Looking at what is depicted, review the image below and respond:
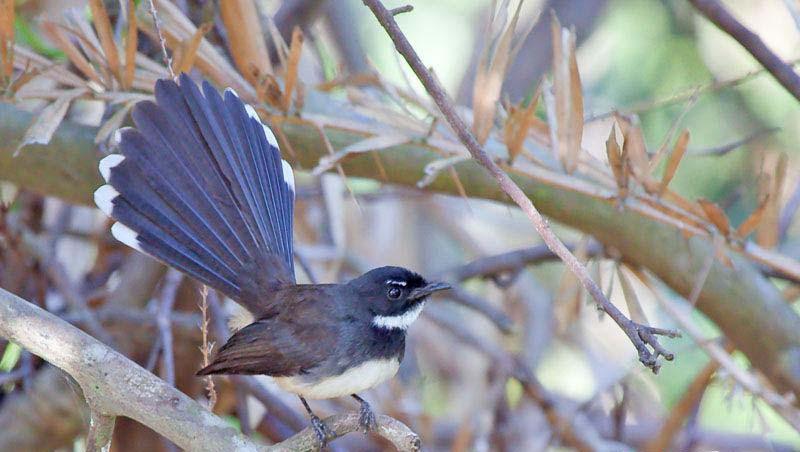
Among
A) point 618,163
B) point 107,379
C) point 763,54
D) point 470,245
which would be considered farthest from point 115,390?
point 470,245

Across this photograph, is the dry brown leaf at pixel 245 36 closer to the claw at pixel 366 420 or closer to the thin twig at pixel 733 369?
the claw at pixel 366 420

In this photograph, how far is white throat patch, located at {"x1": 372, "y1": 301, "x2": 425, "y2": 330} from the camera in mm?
3311

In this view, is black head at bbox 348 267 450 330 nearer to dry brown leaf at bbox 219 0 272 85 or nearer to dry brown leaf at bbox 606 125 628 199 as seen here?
dry brown leaf at bbox 606 125 628 199

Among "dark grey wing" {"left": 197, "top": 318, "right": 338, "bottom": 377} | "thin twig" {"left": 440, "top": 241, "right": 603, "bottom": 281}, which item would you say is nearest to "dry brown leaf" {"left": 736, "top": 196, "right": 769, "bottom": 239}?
"thin twig" {"left": 440, "top": 241, "right": 603, "bottom": 281}

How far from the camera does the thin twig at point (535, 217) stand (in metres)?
1.88

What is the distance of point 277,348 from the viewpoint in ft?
10.5

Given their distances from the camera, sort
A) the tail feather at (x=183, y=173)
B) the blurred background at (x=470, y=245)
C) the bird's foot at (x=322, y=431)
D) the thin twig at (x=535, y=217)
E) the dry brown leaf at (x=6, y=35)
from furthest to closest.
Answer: the blurred background at (x=470, y=245) < the dry brown leaf at (x=6, y=35) < the tail feather at (x=183, y=173) < the bird's foot at (x=322, y=431) < the thin twig at (x=535, y=217)

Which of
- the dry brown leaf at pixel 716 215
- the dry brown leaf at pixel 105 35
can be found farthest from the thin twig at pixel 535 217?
the dry brown leaf at pixel 716 215

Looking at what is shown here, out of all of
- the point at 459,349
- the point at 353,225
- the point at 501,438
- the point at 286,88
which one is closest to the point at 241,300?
the point at 286,88

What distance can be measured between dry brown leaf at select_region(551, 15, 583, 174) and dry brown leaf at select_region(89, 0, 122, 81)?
4.49 feet

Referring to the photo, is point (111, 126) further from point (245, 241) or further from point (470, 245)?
point (470, 245)

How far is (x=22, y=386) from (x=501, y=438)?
2044 mm

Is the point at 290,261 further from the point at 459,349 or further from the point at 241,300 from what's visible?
the point at 459,349

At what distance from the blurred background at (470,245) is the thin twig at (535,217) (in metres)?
0.95
